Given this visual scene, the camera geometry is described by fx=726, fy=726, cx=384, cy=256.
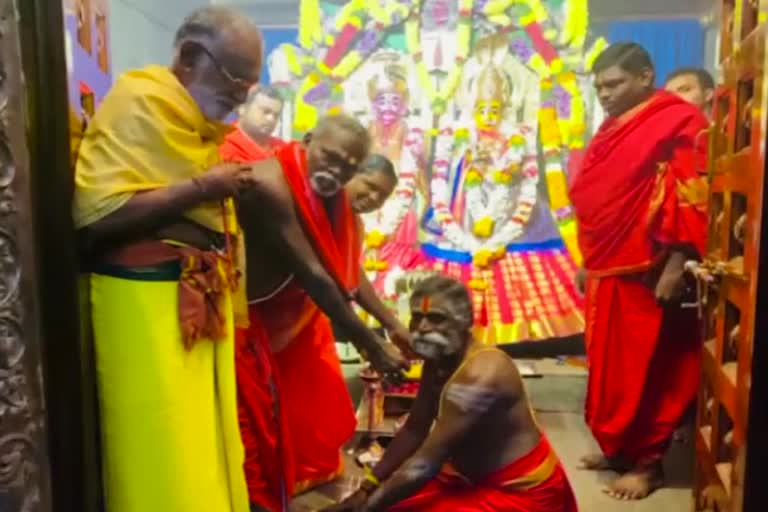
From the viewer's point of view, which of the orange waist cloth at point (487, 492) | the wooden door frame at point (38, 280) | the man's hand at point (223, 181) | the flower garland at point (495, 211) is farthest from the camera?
the flower garland at point (495, 211)

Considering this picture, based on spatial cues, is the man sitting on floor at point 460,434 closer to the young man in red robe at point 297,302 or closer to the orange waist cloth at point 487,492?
the orange waist cloth at point 487,492

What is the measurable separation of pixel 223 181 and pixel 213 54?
0.66 ft

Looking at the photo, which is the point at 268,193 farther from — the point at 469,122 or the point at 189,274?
the point at 469,122

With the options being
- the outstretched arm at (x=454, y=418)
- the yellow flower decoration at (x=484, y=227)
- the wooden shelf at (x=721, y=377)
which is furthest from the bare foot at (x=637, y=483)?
the yellow flower decoration at (x=484, y=227)

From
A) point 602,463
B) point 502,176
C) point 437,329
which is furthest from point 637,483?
A: point 502,176

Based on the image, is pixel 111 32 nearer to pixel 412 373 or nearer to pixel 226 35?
pixel 226 35

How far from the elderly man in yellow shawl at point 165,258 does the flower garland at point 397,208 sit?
38 cm

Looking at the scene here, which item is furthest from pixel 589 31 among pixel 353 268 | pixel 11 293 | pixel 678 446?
pixel 11 293

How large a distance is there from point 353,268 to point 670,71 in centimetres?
74

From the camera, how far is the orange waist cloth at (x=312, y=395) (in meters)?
1.46

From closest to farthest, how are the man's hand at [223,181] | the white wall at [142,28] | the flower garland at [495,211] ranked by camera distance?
the man's hand at [223,181]
the white wall at [142,28]
the flower garland at [495,211]

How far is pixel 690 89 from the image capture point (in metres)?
1.46

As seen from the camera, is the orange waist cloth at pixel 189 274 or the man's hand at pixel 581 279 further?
the man's hand at pixel 581 279

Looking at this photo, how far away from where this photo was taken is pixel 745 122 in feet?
4.13
